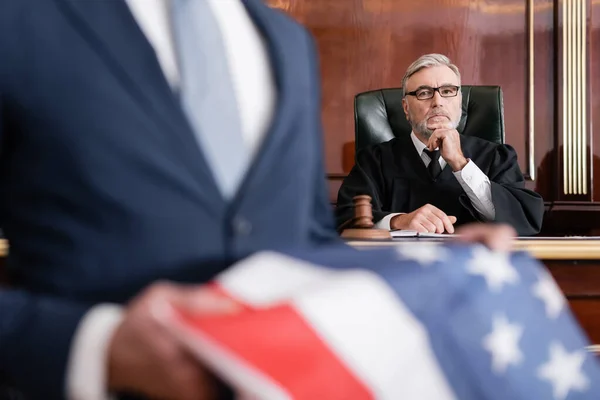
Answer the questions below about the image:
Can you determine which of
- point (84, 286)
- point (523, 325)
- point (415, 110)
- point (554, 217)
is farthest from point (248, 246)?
point (554, 217)

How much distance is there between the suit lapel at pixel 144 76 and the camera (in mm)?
715

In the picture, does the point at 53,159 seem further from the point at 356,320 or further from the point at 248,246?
the point at 356,320

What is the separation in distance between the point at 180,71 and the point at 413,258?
1.06 feet

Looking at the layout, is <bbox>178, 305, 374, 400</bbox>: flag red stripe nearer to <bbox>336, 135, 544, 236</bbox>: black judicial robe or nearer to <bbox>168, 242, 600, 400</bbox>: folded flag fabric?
<bbox>168, 242, 600, 400</bbox>: folded flag fabric

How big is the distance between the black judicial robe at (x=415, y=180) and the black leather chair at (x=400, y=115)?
0.05m

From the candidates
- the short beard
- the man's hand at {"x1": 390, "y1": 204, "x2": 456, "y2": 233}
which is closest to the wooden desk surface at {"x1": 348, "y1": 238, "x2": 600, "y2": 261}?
the man's hand at {"x1": 390, "y1": 204, "x2": 456, "y2": 233}

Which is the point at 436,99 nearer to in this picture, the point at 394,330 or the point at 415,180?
the point at 415,180

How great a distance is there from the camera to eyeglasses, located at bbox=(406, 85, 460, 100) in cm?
332

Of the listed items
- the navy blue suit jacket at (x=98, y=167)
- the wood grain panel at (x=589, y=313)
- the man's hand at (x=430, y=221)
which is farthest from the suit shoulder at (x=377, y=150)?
the navy blue suit jacket at (x=98, y=167)

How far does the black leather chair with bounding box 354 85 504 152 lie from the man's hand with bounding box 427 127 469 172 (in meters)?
0.27

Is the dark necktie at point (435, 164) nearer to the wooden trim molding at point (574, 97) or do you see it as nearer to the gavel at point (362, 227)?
the gavel at point (362, 227)

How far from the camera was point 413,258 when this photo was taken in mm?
737

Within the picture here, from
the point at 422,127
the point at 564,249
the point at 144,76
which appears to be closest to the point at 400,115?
the point at 422,127

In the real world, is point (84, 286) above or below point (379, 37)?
below
